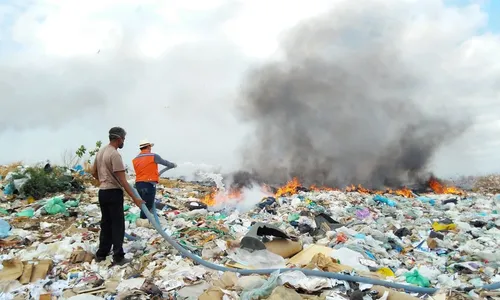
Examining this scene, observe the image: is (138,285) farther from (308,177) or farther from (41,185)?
(308,177)

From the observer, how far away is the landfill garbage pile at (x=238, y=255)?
3.61m

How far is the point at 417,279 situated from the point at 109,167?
12.1 ft

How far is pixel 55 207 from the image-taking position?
738 cm

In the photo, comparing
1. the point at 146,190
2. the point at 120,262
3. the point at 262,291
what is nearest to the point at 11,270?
the point at 120,262

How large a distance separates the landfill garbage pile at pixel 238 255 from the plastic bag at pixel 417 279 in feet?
0.04

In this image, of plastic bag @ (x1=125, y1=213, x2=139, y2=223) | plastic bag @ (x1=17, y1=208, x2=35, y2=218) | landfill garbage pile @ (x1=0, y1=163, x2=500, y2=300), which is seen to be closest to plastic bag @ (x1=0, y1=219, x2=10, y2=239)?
landfill garbage pile @ (x1=0, y1=163, x2=500, y2=300)

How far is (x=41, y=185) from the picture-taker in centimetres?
888

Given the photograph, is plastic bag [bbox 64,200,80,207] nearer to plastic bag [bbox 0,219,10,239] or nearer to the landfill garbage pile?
the landfill garbage pile

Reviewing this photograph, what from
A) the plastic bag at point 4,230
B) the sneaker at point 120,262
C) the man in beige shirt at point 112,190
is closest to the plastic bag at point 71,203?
the plastic bag at point 4,230

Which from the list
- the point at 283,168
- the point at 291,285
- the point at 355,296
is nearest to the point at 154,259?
the point at 291,285

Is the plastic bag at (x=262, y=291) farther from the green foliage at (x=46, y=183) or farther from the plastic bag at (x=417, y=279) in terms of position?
the green foliage at (x=46, y=183)

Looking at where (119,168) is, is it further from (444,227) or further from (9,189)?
(9,189)

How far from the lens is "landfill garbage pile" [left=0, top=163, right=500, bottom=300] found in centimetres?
361

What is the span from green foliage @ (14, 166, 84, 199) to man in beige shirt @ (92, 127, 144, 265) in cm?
534
